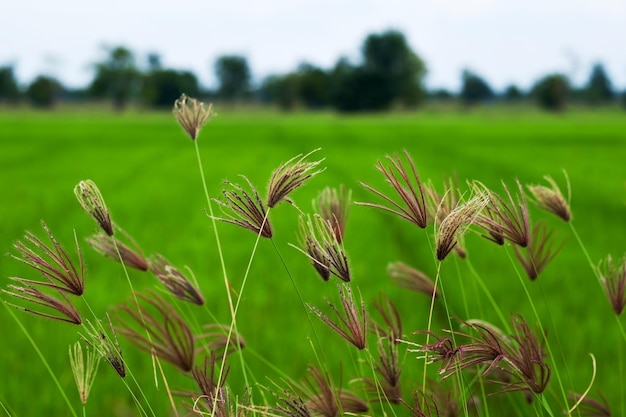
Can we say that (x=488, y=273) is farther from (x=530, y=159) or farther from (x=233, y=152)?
(x=233, y=152)

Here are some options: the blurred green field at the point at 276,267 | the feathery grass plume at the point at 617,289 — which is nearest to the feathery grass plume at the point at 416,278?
the blurred green field at the point at 276,267

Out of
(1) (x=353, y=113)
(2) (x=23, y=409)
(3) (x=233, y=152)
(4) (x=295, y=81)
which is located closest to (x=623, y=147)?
(3) (x=233, y=152)

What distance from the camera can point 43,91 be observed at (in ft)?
359

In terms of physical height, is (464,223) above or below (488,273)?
above

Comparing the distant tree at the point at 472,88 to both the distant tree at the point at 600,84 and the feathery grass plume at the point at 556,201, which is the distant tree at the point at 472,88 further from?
the feathery grass plume at the point at 556,201

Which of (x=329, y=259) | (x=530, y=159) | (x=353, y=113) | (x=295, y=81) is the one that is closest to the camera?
(x=329, y=259)

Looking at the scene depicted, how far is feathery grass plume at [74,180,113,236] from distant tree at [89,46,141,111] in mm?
109746

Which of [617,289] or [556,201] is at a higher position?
[556,201]

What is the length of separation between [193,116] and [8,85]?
119 metres

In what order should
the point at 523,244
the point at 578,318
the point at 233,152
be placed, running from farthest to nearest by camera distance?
the point at 233,152, the point at 578,318, the point at 523,244

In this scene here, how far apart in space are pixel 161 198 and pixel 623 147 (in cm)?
1981

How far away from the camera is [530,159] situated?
19.8 meters

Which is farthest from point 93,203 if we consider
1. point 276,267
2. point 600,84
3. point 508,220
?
point 600,84

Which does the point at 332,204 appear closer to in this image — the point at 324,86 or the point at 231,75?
the point at 324,86
